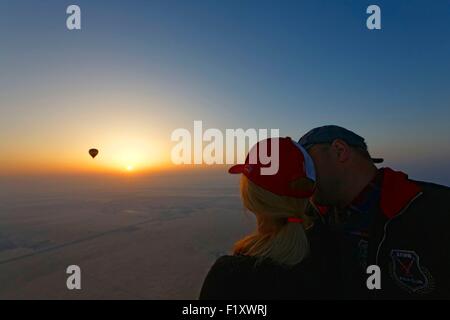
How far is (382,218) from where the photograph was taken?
3451mm

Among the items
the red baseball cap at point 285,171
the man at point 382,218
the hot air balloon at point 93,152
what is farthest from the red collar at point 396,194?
the hot air balloon at point 93,152

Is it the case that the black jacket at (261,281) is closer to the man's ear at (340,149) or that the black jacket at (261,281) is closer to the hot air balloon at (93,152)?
the man's ear at (340,149)

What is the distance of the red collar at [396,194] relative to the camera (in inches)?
134

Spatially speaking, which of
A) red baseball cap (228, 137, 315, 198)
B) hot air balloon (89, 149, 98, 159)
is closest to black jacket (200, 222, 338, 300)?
red baseball cap (228, 137, 315, 198)

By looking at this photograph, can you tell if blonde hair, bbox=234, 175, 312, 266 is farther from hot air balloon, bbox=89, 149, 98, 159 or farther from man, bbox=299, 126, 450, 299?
hot air balloon, bbox=89, 149, 98, 159

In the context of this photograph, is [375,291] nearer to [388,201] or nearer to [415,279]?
[415,279]

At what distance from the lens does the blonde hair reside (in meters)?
2.13

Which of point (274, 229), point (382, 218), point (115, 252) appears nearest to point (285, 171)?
point (274, 229)

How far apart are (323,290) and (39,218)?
161 m

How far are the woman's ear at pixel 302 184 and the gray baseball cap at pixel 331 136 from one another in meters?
1.74

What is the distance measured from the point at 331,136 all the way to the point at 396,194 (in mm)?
952

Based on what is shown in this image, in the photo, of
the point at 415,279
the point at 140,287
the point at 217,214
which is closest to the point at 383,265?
the point at 415,279

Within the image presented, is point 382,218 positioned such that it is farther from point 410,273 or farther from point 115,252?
point 115,252

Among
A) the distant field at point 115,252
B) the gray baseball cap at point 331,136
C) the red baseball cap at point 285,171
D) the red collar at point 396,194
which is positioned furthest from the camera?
the distant field at point 115,252
